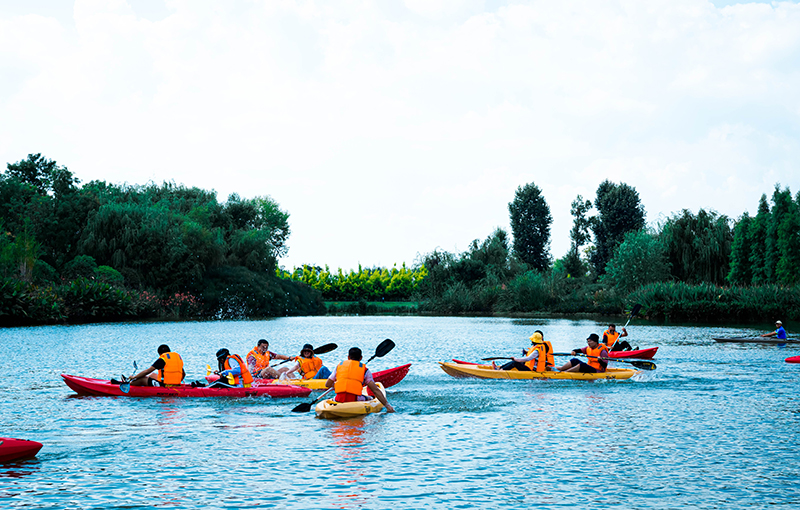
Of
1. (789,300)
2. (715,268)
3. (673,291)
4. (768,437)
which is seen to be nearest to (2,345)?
(768,437)

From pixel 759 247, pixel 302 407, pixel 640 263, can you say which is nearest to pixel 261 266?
pixel 640 263

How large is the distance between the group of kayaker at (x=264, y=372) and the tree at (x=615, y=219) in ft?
193

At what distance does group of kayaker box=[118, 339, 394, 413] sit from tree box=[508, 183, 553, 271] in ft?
207

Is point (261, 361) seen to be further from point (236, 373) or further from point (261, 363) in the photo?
point (236, 373)

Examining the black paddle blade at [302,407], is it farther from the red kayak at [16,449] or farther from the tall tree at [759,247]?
the tall tree at [759,247]

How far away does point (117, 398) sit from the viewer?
16.1 meters

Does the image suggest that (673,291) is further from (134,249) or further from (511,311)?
(134,249)

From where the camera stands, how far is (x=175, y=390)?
15891mm

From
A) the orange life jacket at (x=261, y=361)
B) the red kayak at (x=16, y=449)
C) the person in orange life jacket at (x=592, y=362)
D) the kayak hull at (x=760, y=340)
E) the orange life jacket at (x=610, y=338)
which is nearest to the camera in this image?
the red kayak at (x=16, y=449)

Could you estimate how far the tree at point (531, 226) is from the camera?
79312 millimetres

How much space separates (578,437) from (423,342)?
70.5 feet

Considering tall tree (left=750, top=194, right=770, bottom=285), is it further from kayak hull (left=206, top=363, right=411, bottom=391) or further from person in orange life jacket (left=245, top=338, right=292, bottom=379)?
person in orange life jacket (left=245, top=338, right=292, bottom=379)

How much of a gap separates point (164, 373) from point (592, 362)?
1060 centimetres

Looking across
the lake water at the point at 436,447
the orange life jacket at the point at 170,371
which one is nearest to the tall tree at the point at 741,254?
the lake water at the point at 436,447
